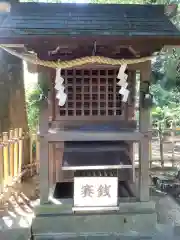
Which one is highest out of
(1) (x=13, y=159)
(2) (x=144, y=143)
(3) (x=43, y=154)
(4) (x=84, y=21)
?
(4) (x=84, y=21)

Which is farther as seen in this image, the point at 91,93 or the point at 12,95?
the point at 12,95

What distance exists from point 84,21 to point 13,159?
378cm

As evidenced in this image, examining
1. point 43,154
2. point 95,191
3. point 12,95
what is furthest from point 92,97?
point 12,95

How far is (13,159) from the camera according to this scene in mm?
7441

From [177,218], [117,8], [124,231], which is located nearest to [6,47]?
[117,8]

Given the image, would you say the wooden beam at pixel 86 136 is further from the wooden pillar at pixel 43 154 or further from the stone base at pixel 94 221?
the stone base at pixel 94 221

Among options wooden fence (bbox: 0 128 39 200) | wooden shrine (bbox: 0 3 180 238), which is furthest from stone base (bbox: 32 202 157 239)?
wooden fence (bbox: 0 128 39 200)

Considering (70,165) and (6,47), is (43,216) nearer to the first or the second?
(70,165)

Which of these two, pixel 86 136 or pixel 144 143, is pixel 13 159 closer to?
pixel 86 136

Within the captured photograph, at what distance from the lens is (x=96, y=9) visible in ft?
19.1

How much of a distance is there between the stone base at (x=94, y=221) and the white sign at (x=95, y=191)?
0.26 meters

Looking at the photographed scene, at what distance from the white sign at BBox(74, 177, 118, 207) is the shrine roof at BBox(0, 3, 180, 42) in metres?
2.38

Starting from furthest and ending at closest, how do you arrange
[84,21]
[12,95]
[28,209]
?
[12,95]
[28,209]
[84,21]

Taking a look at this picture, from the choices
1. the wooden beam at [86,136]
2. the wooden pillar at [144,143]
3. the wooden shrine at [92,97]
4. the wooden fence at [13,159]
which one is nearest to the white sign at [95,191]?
the wooden shrine at [92,97]
